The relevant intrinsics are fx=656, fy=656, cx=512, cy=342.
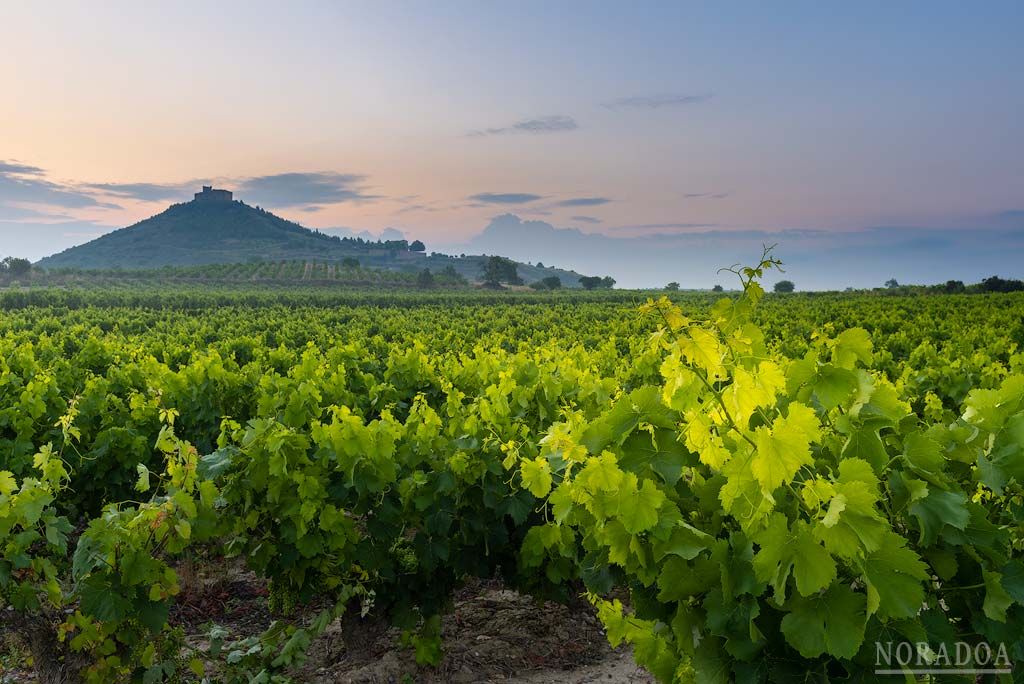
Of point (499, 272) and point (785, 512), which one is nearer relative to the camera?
point (785, 512)

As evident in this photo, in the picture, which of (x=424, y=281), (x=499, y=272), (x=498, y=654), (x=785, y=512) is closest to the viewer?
(x=785, y=512)

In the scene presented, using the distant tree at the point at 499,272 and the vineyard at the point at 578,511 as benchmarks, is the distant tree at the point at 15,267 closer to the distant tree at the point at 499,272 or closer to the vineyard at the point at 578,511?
the distant tree at the point at 499,272

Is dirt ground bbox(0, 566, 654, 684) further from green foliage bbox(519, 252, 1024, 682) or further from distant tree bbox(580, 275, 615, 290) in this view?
distant tree bbox(580, 275, 615, 290)

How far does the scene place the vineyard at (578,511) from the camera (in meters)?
2.44

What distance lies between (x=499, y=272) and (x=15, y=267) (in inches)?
3459

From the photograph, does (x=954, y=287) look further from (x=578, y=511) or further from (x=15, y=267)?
(x=15, y=267)

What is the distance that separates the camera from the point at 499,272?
475ft

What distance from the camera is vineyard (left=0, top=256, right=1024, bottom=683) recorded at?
96.2 inches

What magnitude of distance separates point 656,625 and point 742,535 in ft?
3.07

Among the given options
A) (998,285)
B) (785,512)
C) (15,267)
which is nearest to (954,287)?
(998,285)

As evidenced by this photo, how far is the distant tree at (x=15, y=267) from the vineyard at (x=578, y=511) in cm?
12638

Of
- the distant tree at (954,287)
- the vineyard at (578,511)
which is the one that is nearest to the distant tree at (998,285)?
the distant tree at (954,287)

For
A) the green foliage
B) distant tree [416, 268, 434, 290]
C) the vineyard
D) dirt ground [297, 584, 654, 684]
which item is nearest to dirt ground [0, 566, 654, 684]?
dirt ground [297, 584, 654, 684]

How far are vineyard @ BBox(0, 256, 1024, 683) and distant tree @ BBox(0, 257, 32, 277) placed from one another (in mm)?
126380
